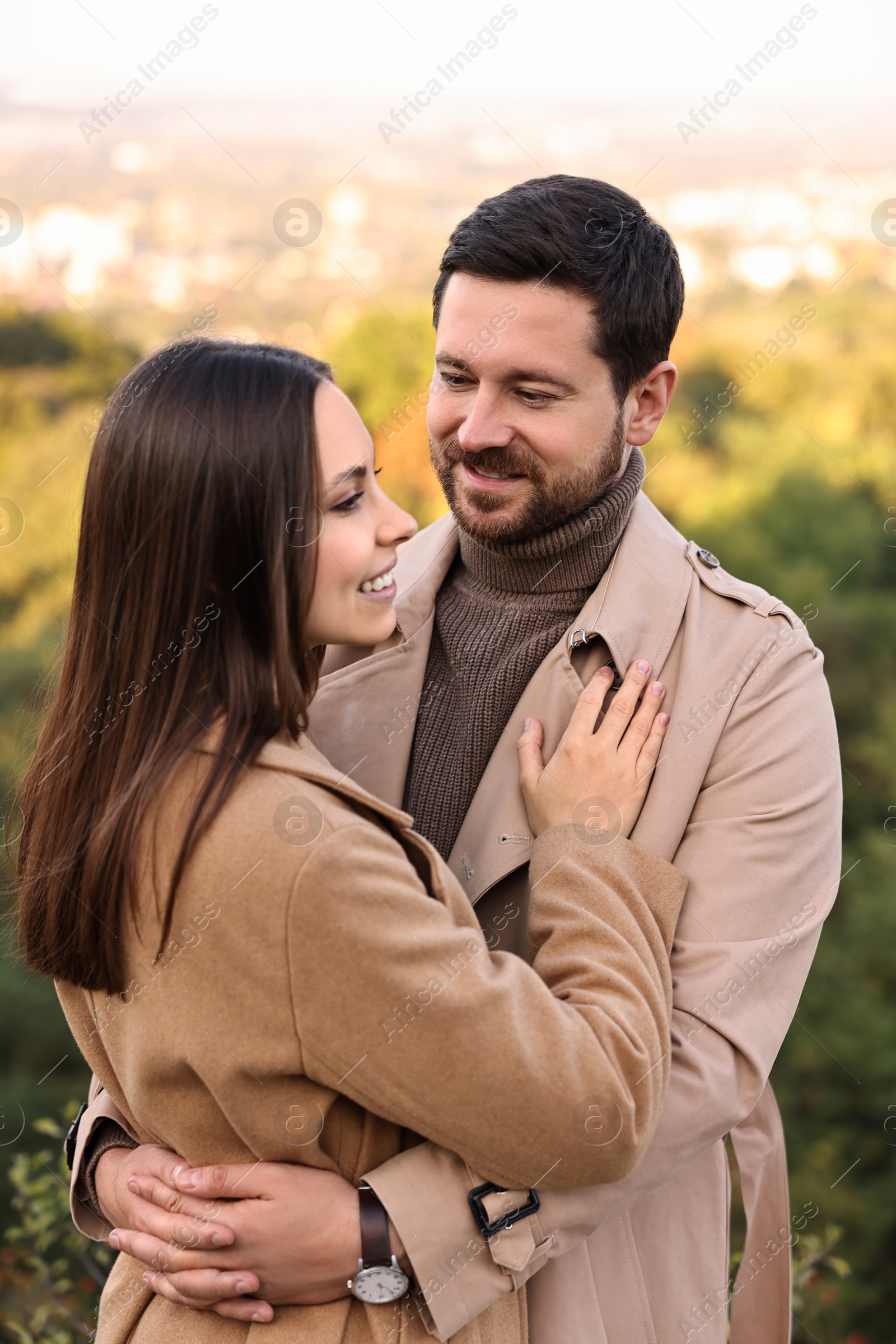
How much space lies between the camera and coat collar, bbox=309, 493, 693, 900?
2.16 m

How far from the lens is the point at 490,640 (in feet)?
8.04

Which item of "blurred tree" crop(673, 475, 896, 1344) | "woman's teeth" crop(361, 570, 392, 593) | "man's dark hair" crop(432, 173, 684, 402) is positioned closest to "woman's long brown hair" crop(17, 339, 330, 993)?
"woman's teeth" crop(361, 570, 392, 593)

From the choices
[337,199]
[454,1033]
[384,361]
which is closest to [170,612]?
[454,1033]

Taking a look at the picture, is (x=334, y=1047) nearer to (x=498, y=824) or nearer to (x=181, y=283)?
(x=498, y=824)

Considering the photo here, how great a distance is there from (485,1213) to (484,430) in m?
1.43

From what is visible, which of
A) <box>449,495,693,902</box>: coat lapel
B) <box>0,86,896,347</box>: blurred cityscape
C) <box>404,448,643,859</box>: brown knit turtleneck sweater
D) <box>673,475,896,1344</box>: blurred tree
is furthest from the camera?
<box>0,86,896,347</box>: blurred cityscape

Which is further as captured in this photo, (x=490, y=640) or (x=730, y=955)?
(x=490, y=640)

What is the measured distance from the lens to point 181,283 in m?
31.9

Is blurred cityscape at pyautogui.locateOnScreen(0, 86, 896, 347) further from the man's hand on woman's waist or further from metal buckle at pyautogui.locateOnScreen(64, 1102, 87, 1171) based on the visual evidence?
the man's hand on woman's waist

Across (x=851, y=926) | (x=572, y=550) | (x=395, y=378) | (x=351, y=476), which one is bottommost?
(x=851, y=926)

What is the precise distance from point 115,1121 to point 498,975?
2.79 feet

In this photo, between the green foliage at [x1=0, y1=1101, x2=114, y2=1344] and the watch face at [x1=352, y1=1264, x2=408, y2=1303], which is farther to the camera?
the green foliage at [x1=0, y1=1101, x2=114, y2=1344]

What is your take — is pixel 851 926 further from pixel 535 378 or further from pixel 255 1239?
pixel 255 1239

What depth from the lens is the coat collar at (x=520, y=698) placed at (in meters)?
2.16
